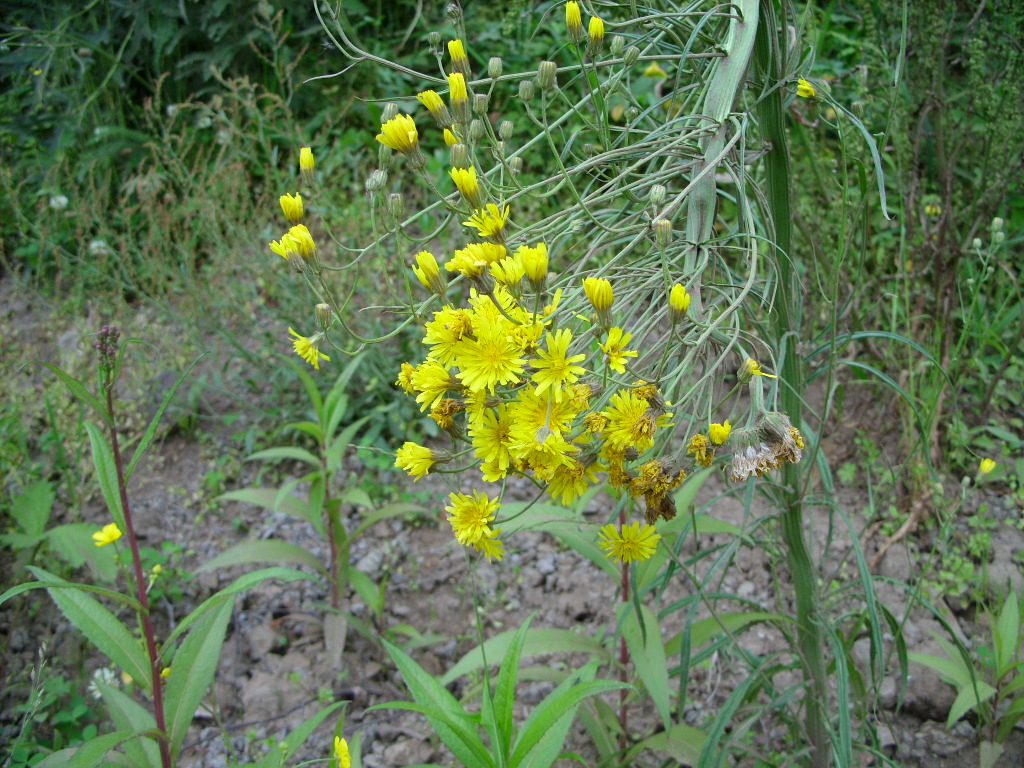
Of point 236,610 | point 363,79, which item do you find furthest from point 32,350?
point 363,79

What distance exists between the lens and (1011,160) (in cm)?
231

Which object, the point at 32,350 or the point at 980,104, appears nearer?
the point at 980,104

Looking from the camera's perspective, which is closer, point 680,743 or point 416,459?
point 416,459

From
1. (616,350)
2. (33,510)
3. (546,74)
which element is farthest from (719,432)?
(33,510)

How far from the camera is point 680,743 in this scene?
153cm

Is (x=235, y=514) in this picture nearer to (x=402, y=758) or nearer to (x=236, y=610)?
(x=236, y=610)

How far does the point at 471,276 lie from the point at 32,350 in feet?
9.91

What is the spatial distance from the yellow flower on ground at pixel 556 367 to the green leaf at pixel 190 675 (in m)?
0.93

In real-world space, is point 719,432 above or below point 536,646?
above

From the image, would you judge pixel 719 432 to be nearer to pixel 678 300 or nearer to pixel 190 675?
pixel 678 300

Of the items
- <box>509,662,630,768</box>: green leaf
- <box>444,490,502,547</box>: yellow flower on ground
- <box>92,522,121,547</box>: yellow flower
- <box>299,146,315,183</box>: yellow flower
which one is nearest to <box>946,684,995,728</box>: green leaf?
<box>509,662,630,768</box>: green leaf

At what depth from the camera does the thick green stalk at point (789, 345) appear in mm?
1160

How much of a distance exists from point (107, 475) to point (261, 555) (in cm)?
69

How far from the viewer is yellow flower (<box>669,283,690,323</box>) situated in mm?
896
